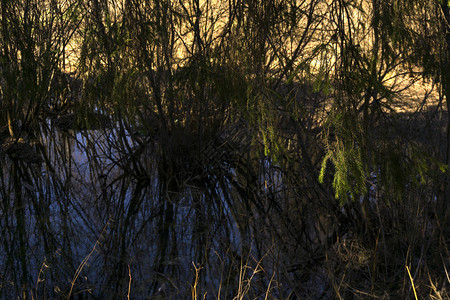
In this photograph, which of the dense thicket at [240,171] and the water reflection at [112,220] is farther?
the water reflection at [112,220]

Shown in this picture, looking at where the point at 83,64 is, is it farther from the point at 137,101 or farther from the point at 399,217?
the point at 399,217

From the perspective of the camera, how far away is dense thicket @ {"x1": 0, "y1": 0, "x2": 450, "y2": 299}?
11.7 ft

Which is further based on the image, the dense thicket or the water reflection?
the water reflection


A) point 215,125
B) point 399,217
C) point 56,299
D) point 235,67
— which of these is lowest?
point 56,299

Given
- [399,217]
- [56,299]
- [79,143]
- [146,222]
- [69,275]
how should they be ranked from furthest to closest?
[79,143] < [146,222] < [399,217] < [69,275] < [56,299]

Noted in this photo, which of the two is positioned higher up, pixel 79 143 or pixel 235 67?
pixel 235 67

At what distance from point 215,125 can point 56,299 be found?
3.22 m

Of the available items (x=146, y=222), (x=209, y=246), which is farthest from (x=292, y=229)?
(x=146, y=222)

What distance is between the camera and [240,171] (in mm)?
6598

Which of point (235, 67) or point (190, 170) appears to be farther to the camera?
point (190, 170)

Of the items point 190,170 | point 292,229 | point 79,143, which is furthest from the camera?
point 79,143

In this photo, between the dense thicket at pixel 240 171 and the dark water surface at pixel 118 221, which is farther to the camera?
the dark water surface at pixel 118 221

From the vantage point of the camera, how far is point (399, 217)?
4.50 meters

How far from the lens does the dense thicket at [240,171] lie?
358cm
